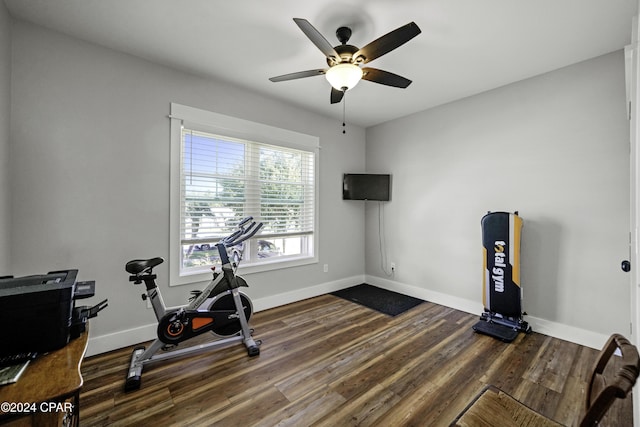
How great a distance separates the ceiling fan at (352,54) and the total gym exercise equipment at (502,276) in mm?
1873

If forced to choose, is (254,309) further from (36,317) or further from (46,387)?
(46,387)

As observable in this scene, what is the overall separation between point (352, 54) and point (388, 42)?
0.97ft

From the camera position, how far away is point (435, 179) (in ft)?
12.5

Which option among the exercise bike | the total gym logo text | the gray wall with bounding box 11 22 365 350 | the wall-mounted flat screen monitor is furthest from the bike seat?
the total gym logo text

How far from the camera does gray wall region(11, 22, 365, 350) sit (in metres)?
2.16

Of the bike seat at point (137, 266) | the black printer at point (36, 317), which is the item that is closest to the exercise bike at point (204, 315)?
the bike seat at point (137, 266)

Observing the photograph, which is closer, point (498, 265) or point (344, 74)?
point (344, 74)

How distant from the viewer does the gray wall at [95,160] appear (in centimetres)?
216

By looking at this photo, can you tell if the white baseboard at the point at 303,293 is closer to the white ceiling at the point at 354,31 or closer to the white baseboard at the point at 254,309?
the white baseboard at the point at 254,309

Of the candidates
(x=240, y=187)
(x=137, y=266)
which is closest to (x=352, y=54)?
(x=240, y=187)

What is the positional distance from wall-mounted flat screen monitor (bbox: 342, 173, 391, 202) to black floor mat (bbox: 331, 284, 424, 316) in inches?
57.6

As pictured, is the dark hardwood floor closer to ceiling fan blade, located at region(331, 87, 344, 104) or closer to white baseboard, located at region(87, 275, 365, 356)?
white baseboard, located at region(87, 275, 365, 356)

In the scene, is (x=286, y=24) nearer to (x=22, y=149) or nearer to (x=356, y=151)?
(x=22, y=149)

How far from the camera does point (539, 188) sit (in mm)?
2922
